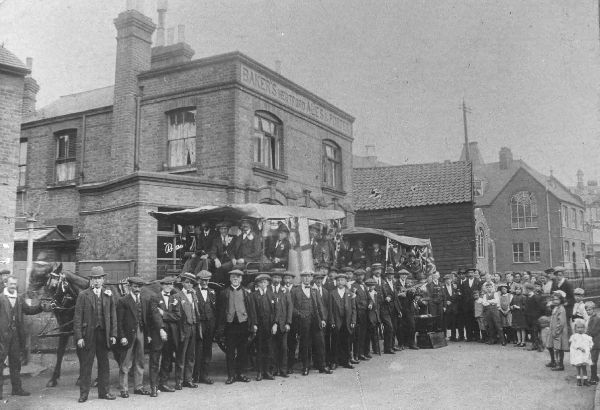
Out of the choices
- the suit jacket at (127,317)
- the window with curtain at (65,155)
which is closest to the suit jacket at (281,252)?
the suit jacket at (127,317)

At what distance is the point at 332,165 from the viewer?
877 inches

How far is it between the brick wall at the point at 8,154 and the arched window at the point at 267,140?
677 cm

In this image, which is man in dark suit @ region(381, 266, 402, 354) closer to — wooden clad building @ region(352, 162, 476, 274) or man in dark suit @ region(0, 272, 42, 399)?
man in dark suit @ region(0, 272, 42, 399)

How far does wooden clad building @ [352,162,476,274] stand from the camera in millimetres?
26766

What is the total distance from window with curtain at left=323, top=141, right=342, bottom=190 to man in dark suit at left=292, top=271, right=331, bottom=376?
10994mm

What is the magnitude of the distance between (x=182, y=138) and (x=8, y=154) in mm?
5562

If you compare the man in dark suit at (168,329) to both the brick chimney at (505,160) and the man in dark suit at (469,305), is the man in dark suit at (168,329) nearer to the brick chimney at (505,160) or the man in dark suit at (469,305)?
the man in dark suit at (469,305)

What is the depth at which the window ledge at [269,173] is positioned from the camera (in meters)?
17.3

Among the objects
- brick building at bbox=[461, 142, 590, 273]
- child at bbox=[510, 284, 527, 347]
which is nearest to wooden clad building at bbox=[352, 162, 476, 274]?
child at bbox=[510, 284, 527, 347]

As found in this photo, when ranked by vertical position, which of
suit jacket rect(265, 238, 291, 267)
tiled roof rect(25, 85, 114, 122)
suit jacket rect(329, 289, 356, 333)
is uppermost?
tiled roof rect(25, 85, 114, 122)

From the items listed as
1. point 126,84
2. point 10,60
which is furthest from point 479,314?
point 10,60

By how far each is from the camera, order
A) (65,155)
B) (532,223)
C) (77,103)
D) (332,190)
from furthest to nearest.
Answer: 1. (532,223)
2. (332,190)
3. (77,103)
4. (65,155)

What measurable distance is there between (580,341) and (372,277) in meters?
4.58

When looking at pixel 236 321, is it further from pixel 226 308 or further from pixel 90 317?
pixel 90 317
